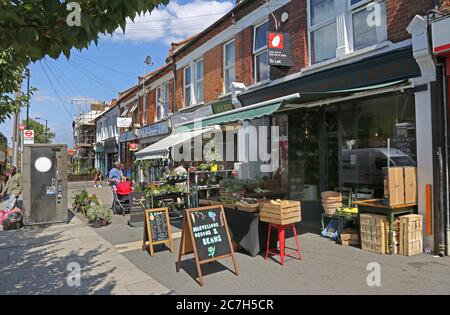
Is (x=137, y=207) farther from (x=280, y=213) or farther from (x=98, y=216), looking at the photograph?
(x=280, y=213)

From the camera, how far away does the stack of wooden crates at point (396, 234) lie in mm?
6295

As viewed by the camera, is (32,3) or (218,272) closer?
(32,3)

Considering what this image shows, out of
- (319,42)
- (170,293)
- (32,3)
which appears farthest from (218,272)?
(319,42)

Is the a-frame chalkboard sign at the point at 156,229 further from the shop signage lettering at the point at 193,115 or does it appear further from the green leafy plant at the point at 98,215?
the shop signage lettering at the point at 193,115

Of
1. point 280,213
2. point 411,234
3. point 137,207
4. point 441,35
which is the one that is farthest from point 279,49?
point 137,207

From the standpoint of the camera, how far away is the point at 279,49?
31.8 feet

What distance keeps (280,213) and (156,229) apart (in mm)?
2703

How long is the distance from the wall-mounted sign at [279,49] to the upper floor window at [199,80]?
6.25 m

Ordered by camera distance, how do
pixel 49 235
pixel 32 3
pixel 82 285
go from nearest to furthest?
pixel 32 3
pixel 82 285
pixel 49 235

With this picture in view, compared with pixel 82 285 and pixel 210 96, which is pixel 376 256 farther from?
pixel 210 96

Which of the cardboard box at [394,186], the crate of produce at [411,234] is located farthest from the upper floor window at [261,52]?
the crate of produce at [411,234]

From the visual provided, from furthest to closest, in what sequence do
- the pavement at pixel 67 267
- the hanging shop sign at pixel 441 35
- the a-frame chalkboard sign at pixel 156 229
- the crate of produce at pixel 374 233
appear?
1. the a-frame chalkboard sign at pixel 156 229
2. the crate of produce at pixel 374 233
3. the hanging shop sign at pixel 441 35
4. the pavement at pixel 67 267
